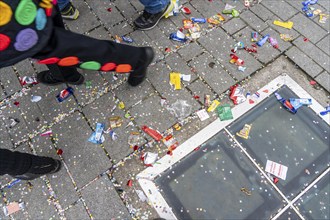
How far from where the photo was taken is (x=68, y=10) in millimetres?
3648

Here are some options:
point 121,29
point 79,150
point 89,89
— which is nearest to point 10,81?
point 89,89

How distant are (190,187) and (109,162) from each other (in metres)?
0.87

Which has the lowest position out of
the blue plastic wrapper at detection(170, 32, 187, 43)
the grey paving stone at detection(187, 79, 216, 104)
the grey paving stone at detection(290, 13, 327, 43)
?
the grey paving stone at detection(290, 13, 327, 43)

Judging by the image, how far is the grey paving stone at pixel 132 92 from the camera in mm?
3270

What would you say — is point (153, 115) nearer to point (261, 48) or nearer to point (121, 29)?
point (121, 29)

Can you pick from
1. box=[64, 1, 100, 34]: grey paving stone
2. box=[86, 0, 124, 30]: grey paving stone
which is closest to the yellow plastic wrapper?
box=[86, 0, 124, 30]: grey paving stone

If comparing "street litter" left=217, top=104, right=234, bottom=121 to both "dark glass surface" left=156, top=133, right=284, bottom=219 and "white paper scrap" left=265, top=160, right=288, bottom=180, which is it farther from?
"white paper scrap" left=265, top=160, right=288, bottom=180

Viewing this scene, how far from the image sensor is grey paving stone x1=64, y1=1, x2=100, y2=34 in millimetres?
3748

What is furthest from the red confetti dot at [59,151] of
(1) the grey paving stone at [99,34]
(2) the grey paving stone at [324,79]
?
(2) the grey paving stone at [324,79]

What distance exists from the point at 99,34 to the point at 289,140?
8.74 ft

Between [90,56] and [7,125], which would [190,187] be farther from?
[7,125]

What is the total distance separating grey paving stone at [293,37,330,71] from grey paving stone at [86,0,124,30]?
240cm

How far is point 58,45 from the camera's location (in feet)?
6.70

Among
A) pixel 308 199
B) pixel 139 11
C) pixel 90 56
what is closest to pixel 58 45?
pixel 90 56
